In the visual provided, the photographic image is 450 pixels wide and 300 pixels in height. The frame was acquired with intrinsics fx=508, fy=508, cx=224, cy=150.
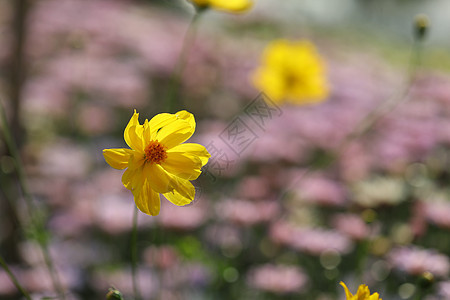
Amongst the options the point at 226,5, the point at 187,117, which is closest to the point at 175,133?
the point at 187,117

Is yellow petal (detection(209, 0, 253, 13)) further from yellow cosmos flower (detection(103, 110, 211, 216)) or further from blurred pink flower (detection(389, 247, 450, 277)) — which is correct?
blurred pink flower (detection(389, 247, 450, 277))

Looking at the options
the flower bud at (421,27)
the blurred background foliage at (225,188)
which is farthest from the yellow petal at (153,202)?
the flower bud at (421,27)

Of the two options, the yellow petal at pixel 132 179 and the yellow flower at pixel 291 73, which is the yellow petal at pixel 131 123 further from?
the yellow flower at pixel 291 73

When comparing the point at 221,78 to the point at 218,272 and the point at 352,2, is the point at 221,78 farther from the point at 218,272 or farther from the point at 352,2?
the point at 352,2

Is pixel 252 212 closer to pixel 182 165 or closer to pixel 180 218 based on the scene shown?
pixel 180 218

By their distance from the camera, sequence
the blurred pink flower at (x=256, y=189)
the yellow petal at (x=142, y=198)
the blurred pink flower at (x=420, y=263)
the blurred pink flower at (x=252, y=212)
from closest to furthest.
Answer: the yellow petal at (x=142, y=198)
the blurred pink flower at (x=420, y=263)
the blurred pink flower at (x=252, y=212)
the blurred pink flower at (x=256, y=189)

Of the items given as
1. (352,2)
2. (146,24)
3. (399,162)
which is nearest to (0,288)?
(399,162)
